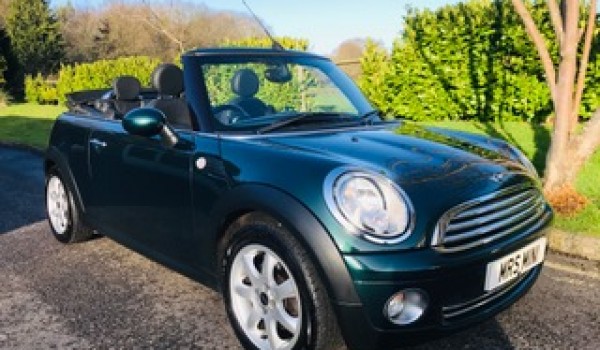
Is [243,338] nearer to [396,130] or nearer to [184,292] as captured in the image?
[184,292]

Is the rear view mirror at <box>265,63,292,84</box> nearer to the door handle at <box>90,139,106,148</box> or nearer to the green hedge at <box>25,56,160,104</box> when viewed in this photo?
the door handle at <box>90,139,106,148</box>

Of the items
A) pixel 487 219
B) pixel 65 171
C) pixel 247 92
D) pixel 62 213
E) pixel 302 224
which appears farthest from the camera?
pixel 62 213

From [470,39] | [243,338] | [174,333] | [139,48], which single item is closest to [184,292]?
[174,333]

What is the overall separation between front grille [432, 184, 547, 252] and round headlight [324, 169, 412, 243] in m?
0.17

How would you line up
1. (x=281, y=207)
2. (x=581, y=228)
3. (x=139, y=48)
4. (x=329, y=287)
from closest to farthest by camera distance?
(x=329, y=287) < (x=281, y=207) < (x=581, y=228) < (x=139, y=48)

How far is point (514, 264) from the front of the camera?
2568 millimetres

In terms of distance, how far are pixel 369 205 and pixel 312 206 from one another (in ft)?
0.77

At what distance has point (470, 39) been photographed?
949 cm

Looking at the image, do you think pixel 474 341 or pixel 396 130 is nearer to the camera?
pixel 474 341

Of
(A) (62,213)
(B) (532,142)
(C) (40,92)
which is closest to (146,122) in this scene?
(A) (62,213)

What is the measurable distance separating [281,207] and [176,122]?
1.09 m

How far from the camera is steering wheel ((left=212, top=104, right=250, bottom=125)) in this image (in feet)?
10.1

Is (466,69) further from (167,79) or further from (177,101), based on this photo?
(177,101)

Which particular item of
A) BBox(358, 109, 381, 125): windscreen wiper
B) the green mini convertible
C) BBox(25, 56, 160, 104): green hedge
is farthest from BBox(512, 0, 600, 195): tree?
BBox(25, 56, 160, 104): green hedge
